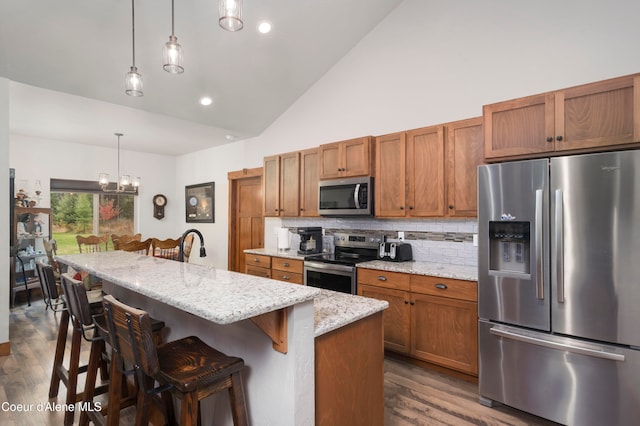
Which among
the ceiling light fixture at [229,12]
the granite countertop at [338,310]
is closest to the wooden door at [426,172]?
the granite countertop at [338,310]

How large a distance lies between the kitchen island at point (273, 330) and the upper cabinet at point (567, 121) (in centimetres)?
156

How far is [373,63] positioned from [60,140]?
5.40m

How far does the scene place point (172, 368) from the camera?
4.54ft

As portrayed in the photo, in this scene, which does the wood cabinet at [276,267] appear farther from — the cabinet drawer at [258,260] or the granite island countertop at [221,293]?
A: the granite island countertop at [221,293]

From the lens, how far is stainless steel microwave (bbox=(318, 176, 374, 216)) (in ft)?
11.4

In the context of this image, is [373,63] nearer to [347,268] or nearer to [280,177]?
[280,177]

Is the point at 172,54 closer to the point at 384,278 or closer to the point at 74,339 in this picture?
the point at 74,339

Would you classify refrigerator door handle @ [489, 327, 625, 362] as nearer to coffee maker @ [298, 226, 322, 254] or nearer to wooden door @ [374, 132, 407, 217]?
wooden door @ [374, 132, 407, 217]

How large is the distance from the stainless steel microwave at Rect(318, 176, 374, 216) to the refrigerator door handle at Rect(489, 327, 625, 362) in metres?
1.64

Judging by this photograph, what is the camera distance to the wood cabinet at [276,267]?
3.82m

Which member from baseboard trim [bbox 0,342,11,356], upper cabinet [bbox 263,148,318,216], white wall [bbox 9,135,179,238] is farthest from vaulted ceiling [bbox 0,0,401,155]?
baseboard trim [bbox 0,342,11,356]

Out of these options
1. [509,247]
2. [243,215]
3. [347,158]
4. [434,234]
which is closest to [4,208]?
[243,215]

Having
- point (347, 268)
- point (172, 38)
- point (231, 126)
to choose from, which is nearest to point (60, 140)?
point (231, 126)

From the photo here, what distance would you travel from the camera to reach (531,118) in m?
2.29
